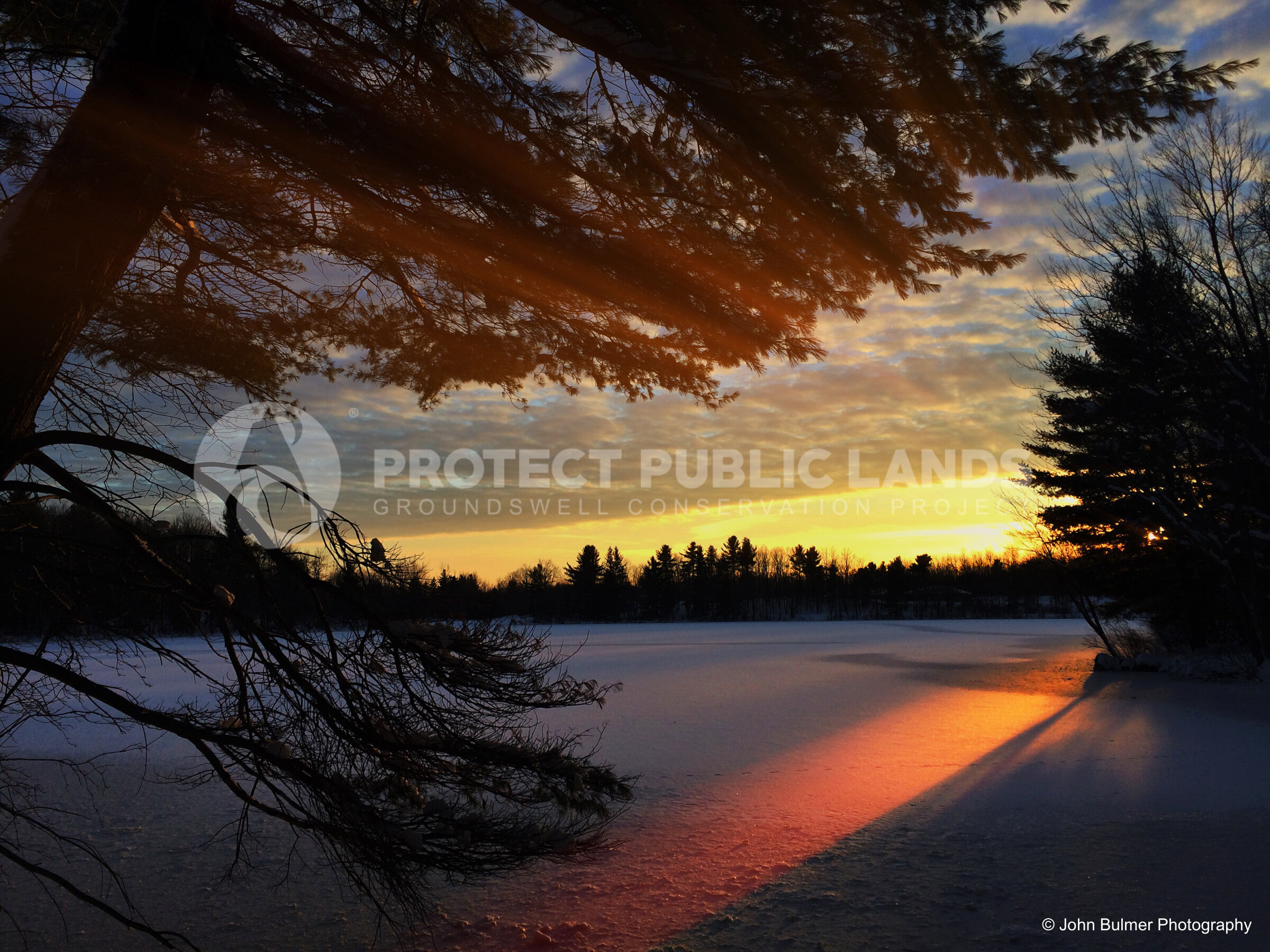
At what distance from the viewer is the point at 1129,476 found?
15547 millimetres

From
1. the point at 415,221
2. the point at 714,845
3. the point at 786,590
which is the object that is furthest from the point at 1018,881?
the point at 786,590

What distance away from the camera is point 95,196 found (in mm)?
2809

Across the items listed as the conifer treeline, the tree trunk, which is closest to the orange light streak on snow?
the tree trunk

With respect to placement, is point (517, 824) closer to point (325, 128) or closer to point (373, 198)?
point (373, 198)

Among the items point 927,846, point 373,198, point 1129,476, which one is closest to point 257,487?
point 373,198

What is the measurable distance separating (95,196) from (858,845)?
611cm

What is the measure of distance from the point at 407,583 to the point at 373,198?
1935mm

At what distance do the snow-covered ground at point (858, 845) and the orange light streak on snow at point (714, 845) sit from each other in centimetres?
2

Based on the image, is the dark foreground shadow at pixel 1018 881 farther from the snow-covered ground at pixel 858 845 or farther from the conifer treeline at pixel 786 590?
the conifer treeline at pixel 786 590

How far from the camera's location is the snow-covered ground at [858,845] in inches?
165

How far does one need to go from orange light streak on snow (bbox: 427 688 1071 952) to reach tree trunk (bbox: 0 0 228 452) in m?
3.60

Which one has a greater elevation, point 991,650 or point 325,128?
point 325,128

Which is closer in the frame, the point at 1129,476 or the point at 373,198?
the point at 373,198

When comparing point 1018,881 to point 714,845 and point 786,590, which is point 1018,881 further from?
point 786,590
